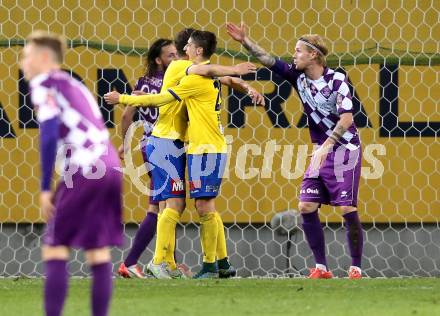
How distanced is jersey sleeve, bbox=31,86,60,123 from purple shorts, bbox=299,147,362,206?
3125mm

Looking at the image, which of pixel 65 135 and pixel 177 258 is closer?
pixel 65 135

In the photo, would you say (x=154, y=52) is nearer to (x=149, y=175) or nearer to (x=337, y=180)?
(x=149, y=175)

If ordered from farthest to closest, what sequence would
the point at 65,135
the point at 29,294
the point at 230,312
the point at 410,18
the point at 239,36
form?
the point at 410,18, the point at 239,36, the point at 29,294, the point at 230,312, the point at 65,135

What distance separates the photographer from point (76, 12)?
7.67 m

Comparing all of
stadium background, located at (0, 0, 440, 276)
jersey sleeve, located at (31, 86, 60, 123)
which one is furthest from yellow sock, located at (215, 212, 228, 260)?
jersey sleeve, located at (31, 86, 60, 123)

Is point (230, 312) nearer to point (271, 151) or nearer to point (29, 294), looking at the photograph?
point (29, 294)

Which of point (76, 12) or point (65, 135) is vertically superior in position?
point (76, 12)

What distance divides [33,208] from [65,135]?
339 cm

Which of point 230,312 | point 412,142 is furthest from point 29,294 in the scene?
point 412,142

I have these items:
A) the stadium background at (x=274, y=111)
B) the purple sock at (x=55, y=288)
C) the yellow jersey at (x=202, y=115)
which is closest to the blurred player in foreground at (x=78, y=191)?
the purple sock at (x=55, y=288)

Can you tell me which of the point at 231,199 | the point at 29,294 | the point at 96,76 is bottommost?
the point at 29,294

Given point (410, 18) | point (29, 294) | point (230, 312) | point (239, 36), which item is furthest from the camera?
point (410, 18)

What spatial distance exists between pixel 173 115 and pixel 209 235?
2.61 ft

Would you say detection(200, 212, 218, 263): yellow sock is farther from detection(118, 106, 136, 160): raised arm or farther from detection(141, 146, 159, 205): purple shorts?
detection(118, 106, 136, 160): raised arm
